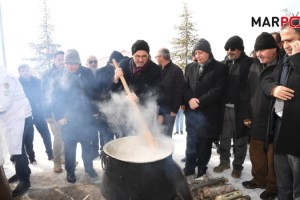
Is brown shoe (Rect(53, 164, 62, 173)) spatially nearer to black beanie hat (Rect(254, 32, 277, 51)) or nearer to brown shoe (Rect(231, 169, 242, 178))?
brown shoe (Rect(231, 169, 242, 178))

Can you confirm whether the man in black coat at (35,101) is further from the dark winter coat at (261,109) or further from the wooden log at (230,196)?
the dark winter coat at (261,109)

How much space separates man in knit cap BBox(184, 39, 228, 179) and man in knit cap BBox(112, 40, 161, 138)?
729 mm

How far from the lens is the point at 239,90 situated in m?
4.43

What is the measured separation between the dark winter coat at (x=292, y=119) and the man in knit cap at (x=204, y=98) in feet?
4.87

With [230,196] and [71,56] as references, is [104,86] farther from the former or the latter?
[230,196]

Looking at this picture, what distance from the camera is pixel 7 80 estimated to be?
3.88 meters

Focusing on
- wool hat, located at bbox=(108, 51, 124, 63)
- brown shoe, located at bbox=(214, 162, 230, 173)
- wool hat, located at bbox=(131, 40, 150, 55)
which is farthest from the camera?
wool hat, located at bbox=(108, 51, 124, 63)

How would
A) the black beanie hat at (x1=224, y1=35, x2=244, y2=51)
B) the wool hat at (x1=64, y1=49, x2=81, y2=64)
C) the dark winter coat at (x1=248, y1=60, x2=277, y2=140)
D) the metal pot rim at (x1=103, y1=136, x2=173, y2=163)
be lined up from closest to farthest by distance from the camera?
the metal pot rim at (x1=103, y1=136, x2=173, y2=163), the dark winter coat at (x1=248, y1=60, x2=277, y2=140), the wool hat at (x1=64, y1=49, x2=81, y2=64), the black beanie hat at (x1=224, y1=35, x2=244, y2=51)

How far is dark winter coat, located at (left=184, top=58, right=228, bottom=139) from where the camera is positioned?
4.21 meters

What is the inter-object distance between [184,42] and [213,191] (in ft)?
96.0

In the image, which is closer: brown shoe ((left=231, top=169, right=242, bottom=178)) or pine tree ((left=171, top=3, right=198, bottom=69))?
brown shoe ((left=231, top=169, right=242, bottom=178))

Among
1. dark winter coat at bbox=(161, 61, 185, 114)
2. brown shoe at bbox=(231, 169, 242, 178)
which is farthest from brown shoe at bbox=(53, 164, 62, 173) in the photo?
brown shoe at bbox=(231, 169, 242, 178)

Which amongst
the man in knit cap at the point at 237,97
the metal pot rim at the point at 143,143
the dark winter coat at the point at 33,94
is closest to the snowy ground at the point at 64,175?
the man in knit cap at the point at 237,97

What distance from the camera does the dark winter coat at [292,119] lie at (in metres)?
2.67
